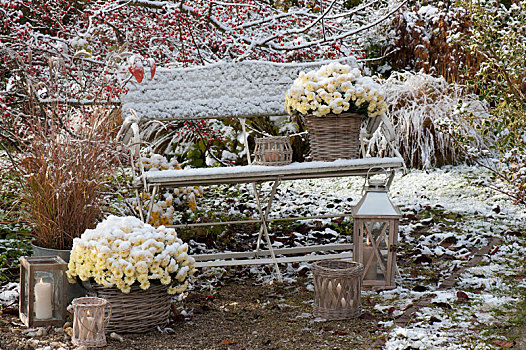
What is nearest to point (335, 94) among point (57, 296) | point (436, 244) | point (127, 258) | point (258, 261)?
point (258, 261)

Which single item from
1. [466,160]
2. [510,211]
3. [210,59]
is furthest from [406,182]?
[210,59]

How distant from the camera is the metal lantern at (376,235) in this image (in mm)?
3168

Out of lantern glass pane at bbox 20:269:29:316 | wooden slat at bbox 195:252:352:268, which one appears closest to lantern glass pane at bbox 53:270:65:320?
lantern glass pane at bbox 20:269:29:316

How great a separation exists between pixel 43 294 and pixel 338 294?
127 cm

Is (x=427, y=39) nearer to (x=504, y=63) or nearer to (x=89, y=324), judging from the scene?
(x=504, y=63)

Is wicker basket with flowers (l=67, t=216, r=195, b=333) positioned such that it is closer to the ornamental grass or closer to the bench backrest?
the ornamental grass

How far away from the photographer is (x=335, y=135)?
3484 millimetres

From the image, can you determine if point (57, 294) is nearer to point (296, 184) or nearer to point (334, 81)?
point (334, 81)

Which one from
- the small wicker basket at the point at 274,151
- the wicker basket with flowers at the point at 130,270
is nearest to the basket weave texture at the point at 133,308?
the wicker basket with flowers at the point at 130,270

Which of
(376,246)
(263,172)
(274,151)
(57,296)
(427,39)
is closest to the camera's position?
(57,296)

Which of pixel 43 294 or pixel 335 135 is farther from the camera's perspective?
pixel 335 135

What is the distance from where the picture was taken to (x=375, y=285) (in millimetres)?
3207

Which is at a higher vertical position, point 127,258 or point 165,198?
point 165,198

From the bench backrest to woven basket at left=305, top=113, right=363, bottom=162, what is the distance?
1.50 ft
